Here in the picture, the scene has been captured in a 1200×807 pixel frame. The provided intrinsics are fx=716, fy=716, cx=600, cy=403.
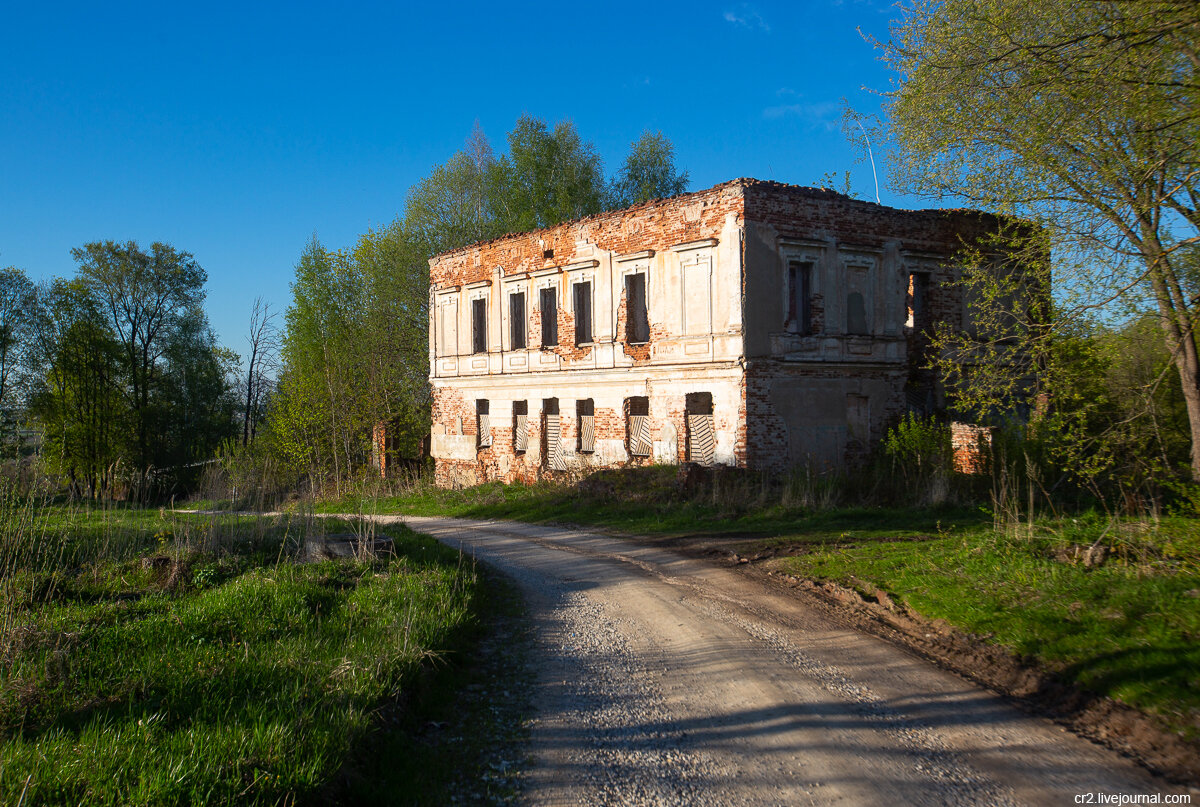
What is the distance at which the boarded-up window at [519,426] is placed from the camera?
25.4 metres

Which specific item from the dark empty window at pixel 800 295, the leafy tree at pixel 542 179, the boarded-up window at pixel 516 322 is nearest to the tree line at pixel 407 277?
the leafy tree at pixel 542 179

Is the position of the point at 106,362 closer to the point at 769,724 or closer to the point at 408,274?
the point at 408,274

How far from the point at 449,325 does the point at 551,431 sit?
6839 millimetres

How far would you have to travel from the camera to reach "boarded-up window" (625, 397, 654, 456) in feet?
69.9

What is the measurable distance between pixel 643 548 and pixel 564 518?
482cm

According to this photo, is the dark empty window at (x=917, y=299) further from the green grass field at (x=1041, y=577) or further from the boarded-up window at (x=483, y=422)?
the boarded-up window at (x=483, y=422)

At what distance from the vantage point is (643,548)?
12.4m

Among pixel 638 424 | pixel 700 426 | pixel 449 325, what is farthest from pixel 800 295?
pixel 449 325

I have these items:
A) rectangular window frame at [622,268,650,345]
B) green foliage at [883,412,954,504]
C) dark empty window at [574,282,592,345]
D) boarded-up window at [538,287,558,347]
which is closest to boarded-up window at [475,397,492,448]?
boarded-up window at [538,287,558,347]

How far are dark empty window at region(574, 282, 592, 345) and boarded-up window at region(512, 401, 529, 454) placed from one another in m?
3.48

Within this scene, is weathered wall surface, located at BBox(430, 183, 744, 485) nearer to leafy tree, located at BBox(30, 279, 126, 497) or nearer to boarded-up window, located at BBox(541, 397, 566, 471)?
boarded-up window, located at BBox(541, 397, 566, 471)

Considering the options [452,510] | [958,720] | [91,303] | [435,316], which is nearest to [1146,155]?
[958,720]

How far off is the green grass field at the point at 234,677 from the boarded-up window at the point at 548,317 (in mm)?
15826

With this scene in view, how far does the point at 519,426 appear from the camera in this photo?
25578 millimetres
